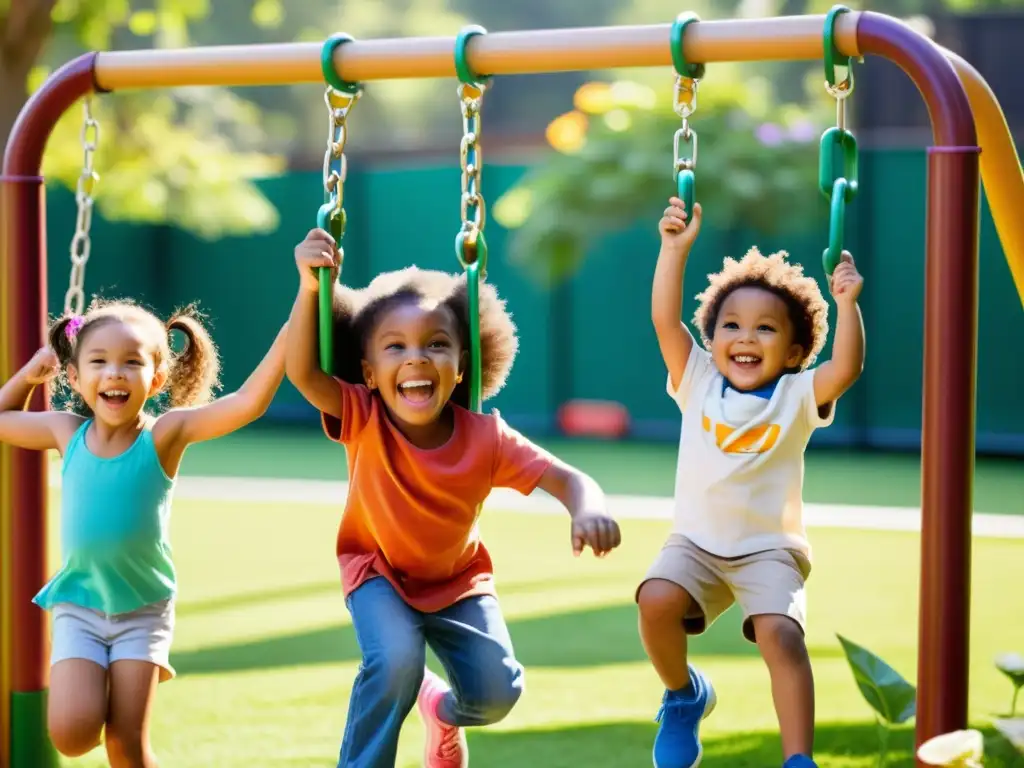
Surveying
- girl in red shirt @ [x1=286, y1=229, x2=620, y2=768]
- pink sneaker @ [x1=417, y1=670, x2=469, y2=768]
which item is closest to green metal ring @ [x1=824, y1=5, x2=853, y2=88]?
girl in red shirt @ [x1=286, y1=229, x2=620, y2=768]

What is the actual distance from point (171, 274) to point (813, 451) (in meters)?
6.01

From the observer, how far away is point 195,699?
4.75 metres

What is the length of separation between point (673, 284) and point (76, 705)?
160 cm

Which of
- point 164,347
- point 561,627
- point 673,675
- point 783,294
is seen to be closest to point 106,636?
point 164,347

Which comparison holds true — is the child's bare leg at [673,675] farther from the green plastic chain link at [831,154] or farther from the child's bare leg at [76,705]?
the child's bare leg at [76,705]

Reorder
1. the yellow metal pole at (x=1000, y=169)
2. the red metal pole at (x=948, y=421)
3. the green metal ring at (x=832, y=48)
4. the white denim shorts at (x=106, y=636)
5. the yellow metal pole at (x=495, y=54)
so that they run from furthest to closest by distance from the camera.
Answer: the yellow metal pole at (x=1000, y=169)
the white denim shorts at (x=106, y=636)
the yellow metal pole at (x=495, y=54)
the green metal ring at (x=832, y=48)
the red metal pole at (x=948, y=421)

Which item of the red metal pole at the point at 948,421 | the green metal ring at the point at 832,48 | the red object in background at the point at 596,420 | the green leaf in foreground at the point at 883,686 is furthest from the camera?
the red object in background at the point at 596,420

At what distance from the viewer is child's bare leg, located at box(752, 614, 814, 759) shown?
3.21 meters

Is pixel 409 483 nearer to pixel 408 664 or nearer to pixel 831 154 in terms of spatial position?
pixel 408 664

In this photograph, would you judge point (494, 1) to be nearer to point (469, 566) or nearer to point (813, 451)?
point (813, 451)

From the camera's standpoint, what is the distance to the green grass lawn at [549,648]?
4.23 m

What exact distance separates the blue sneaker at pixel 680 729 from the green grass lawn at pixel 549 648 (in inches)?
22.2

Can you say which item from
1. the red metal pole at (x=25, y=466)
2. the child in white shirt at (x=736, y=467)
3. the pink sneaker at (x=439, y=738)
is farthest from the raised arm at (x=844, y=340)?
the red metal pole at (x=25, y=466)

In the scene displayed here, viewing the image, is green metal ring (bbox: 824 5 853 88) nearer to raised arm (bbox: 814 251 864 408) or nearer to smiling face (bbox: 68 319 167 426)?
raised arm (bbox: 814 251 864 408)
